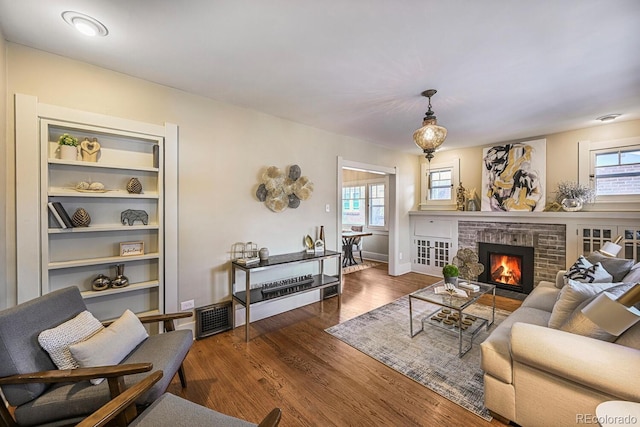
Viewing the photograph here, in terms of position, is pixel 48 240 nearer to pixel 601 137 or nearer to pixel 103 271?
pixel 103 271

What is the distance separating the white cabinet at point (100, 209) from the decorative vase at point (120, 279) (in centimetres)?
4

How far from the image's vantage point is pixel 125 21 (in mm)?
1665

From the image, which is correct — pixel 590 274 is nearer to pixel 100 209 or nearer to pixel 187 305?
pixel 187 305

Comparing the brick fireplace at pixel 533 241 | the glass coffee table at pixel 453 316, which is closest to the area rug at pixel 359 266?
the brick fireplace at pixel 533 241

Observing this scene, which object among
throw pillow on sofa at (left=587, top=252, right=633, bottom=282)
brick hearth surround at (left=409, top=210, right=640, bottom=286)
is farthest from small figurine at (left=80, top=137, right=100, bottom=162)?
brick hearth surround at (left=409, top=210, right=640, bottom=286)

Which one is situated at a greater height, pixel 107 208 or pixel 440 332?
pixel 107 208

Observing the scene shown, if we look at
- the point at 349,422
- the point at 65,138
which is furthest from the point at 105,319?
the point at 349,422

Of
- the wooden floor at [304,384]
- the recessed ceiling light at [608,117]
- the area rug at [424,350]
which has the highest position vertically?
the recessed ceiling light at [608,117]

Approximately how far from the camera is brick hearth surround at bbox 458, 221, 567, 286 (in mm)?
3807

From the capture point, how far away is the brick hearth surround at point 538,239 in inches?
150

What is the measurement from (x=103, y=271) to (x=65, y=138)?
1167 millimetres

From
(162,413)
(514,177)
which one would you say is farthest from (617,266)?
(162,413)

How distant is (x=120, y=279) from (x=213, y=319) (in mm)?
994

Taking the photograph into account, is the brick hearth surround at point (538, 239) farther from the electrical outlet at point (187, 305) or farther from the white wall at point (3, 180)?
the white wall at point (3, 180)
